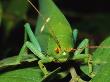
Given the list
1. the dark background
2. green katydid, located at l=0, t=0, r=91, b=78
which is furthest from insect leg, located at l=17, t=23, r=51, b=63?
the dark background

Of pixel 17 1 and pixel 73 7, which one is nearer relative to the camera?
pixel 17 1

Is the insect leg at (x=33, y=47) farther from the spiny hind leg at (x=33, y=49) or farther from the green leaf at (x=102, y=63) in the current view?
the green leaf at (x=102, y=63)

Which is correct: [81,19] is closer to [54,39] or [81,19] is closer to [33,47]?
[33,47]

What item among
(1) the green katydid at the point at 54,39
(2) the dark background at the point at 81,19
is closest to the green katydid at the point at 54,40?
(1) the green katydid at the point at 54,39

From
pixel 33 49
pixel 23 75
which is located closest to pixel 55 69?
pixel 23 75

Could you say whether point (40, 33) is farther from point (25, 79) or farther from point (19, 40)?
point (19, 40)

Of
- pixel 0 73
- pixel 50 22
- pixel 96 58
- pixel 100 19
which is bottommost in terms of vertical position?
pixel 100 19

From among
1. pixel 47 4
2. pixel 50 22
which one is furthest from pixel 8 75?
pixel 47 4
